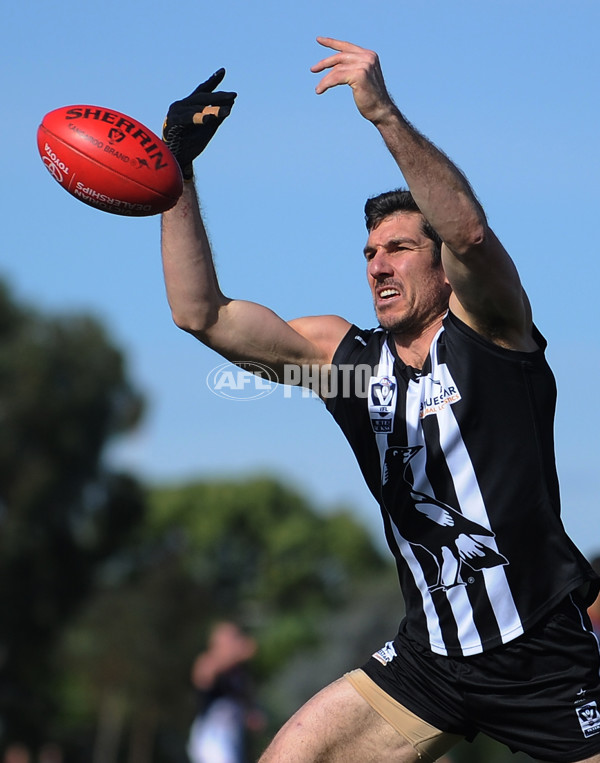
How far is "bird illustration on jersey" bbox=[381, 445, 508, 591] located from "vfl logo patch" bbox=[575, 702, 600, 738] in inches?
25.0

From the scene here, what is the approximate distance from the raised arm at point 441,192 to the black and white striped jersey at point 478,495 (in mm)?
257

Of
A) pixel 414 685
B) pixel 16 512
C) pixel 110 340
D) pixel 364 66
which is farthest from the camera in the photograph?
pixel 110 340

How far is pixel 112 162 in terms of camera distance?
482cm

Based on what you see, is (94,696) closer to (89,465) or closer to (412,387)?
(89,465)

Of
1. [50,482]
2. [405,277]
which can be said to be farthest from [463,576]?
[50,482]

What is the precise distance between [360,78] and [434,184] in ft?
1.62

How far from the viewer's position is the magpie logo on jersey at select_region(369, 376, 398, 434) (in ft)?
16.0

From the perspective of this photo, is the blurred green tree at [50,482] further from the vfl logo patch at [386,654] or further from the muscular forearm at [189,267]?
the vfl logo patch at [386,654]

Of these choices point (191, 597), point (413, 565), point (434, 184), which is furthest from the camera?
point (191, 597)

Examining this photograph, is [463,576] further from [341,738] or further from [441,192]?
[441,192]

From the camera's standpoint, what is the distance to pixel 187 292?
538 centimetres

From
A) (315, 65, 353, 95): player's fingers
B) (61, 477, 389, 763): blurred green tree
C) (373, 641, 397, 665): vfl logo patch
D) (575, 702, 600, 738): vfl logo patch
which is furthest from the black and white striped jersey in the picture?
(61, 477, 389, 763): blurred green tree

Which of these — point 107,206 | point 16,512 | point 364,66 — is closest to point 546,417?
point 364,66

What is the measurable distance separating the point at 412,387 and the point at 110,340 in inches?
1219
